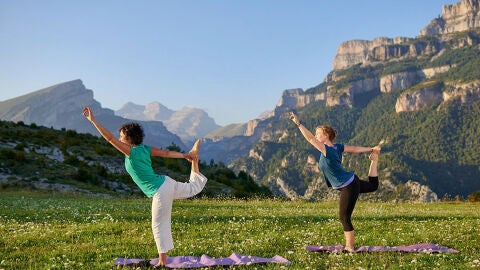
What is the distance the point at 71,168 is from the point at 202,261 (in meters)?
38.5

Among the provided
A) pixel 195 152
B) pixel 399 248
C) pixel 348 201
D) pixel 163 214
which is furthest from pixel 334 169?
pixel 163 214

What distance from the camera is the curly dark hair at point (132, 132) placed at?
932 centimetres

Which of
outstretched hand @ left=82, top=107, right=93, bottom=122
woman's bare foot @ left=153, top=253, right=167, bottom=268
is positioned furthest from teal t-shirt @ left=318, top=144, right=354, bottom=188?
outstretched hand @ left=82, top=107, right=93, bottom=122

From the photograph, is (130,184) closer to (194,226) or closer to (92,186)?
(92,186)

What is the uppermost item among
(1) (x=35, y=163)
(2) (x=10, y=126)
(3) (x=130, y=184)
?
(2) (x=10, y=126)

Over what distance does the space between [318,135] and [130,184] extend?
119 ft

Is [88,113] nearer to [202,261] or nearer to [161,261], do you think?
[161,261]

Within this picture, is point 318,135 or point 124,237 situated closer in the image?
point 318,135

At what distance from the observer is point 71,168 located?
144ft

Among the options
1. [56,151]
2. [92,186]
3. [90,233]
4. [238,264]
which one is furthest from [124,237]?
[56,151]

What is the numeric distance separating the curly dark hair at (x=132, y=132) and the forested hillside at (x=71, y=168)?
2732cm

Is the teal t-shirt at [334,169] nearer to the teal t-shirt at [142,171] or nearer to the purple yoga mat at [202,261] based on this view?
the purple yoga mat at [202,261]

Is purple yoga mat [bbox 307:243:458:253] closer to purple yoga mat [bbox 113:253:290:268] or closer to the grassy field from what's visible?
the grassy field

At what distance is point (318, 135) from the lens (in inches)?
Answer: 446
